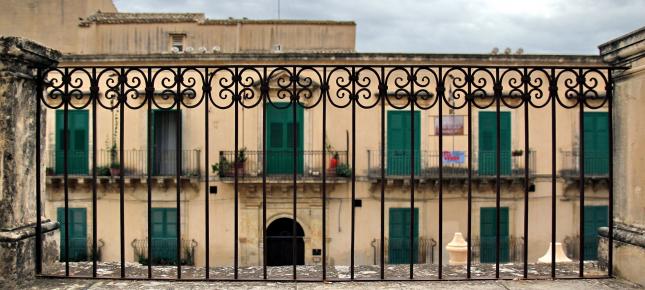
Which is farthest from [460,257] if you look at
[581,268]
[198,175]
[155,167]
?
[155,167]

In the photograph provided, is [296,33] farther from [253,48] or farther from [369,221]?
[369,221]

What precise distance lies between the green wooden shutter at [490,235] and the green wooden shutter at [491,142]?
1.27 meters

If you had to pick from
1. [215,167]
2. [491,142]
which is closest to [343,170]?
[215,167]

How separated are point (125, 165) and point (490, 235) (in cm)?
1152

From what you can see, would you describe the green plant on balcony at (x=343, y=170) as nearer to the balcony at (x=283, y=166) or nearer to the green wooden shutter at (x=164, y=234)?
the balcony at (x=283, y=166)

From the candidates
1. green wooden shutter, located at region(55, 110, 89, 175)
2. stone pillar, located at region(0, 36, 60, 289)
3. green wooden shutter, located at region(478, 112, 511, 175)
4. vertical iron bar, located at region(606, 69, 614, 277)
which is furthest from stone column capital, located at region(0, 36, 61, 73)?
green wooden shutter, located at region(478, 112, 511, 175)

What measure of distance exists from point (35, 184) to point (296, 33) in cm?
1726

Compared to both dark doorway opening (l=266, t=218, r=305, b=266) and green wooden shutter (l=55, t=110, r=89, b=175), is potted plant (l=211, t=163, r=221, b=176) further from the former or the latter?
green wooden shutter (l=55, t=110, r=89, b=175)

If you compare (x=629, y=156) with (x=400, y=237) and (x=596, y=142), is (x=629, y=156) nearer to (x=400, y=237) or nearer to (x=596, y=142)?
(x=400, y=237)

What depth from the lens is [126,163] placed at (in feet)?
61.3

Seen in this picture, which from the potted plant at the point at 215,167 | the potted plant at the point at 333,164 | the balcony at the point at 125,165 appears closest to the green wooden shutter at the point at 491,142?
the potted plant at the point at 333,164

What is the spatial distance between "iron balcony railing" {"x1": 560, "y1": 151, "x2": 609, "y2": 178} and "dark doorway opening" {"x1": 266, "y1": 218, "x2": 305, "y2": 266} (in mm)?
8435

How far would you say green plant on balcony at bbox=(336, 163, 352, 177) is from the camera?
714 inches

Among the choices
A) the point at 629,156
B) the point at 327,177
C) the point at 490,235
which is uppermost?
the point at 629,156
